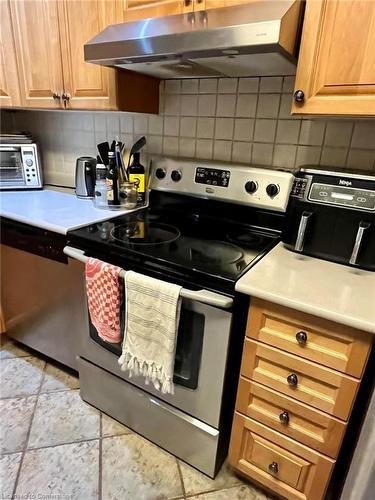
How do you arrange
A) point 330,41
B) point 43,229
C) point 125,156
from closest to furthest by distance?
1. point 330,41
2. point 43,229
3. point 125,156

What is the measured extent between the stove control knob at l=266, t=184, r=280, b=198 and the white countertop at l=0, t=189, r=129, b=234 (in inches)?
27.8

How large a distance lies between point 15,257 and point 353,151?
1593 mm

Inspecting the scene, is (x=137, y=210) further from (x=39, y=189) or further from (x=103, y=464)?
(x=103, y=464)

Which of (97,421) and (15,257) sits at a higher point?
(15,257)

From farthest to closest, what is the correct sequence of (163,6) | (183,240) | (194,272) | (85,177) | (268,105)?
1. (85,177)
2. (268,105)
3. (183,240)
4. (163,6)
5. (194,272)

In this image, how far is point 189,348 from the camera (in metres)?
1.12

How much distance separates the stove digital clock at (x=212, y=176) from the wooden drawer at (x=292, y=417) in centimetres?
83

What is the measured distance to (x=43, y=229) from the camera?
1.44 m

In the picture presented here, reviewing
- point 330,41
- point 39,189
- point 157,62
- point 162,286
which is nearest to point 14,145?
point 39,189

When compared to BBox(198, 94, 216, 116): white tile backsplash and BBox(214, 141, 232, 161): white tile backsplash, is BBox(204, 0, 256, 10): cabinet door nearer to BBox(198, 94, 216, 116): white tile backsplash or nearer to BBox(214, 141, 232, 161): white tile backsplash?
BBox(198, 94, 216, 116): white tile backsplash

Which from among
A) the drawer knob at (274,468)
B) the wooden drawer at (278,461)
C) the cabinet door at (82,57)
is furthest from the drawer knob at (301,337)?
the cabinet door at (82,57)

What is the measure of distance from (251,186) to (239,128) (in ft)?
1.00

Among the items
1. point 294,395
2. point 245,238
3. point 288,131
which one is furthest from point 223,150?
point 294,395

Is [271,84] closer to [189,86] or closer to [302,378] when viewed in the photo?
[189,86]
